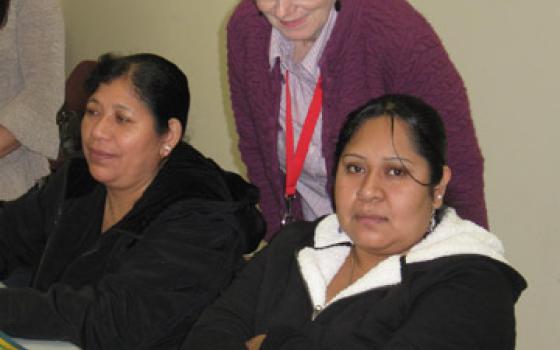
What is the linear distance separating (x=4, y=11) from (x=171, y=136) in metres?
0.72

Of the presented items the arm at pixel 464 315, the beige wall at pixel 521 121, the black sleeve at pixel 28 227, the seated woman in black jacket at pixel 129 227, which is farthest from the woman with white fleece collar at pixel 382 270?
the beige wall at pixel 521 121

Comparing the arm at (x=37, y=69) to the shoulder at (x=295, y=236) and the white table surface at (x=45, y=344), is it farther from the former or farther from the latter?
the shoulder at (x=295, y=236)

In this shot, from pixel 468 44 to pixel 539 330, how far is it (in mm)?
982

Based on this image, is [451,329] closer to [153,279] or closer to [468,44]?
[153,279]

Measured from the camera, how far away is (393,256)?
1.54 metres

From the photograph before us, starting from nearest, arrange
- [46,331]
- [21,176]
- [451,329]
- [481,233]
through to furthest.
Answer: [451,329] < [481,233] < [46,331] < [21,176]

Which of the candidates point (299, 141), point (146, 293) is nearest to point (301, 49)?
point (299, 141)

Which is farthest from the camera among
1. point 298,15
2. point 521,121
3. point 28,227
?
point 521,121

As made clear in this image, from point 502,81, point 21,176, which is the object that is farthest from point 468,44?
point 21,176

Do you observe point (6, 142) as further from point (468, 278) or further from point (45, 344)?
point (468, 278)

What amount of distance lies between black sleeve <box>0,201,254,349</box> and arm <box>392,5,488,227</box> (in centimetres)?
53

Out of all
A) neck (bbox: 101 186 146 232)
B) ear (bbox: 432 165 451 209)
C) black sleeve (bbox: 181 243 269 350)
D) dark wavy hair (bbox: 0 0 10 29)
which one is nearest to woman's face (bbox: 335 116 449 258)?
ear (bbox: 432 165 451 209)

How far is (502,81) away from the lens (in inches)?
97.9

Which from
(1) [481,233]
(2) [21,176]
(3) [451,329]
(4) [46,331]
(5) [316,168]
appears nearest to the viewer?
(3) [451,329]
